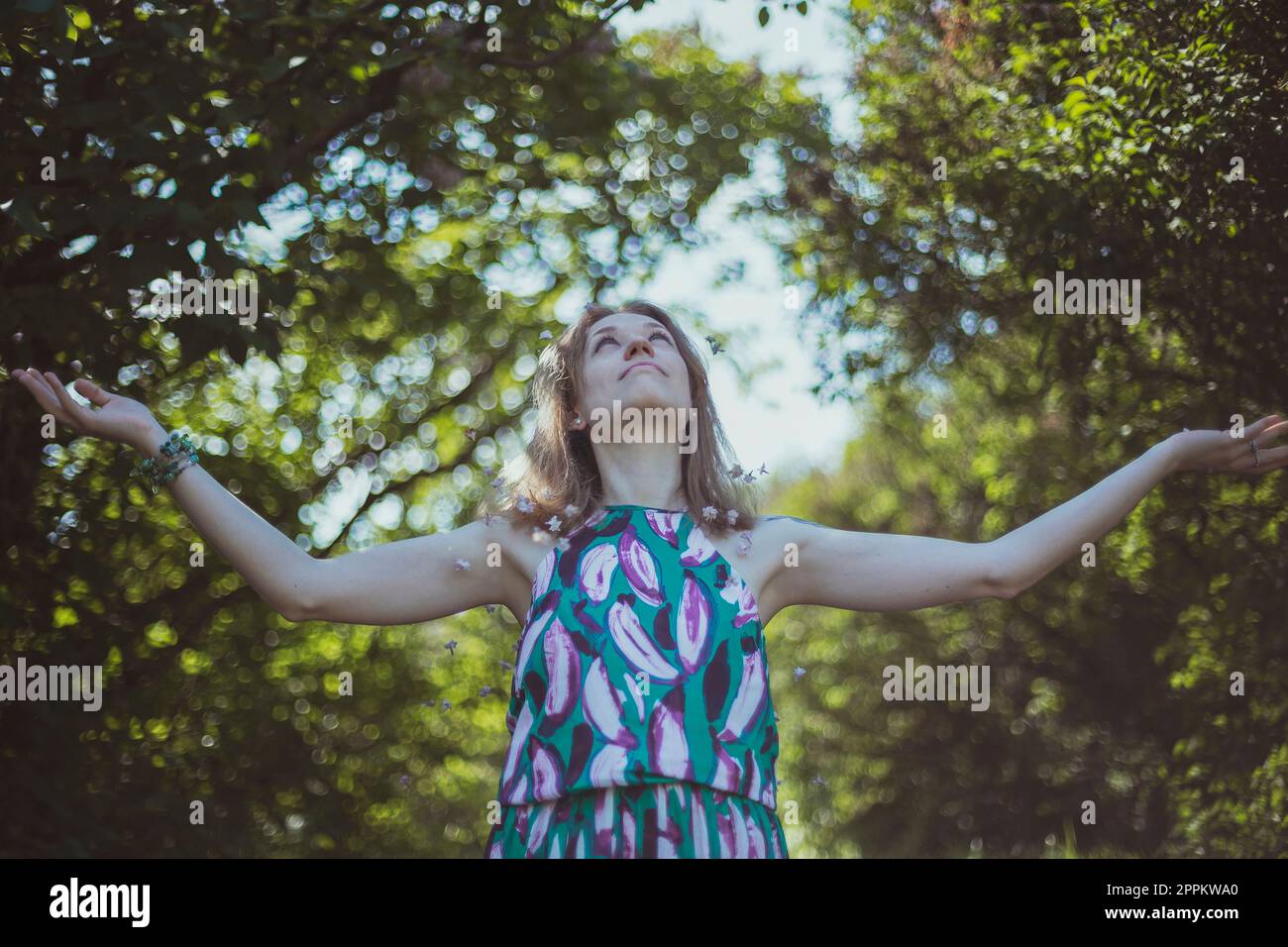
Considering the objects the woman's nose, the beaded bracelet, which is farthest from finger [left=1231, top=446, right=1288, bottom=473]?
the beaded bracelet

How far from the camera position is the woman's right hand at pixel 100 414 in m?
3.11

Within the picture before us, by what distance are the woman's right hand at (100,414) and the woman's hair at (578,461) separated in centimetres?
86

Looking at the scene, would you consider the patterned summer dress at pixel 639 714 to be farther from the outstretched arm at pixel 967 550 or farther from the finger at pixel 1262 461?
the finger at pixel 1262 461

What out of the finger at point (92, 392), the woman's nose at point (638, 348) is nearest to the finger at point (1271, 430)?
the woman's nose at point (638, 348)

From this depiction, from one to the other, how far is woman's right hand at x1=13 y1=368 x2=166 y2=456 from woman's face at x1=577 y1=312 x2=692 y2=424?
1082mm

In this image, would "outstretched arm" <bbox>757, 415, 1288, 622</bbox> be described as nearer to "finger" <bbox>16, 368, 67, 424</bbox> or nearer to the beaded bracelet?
the beaded bracelet

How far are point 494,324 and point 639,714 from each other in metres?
6.43


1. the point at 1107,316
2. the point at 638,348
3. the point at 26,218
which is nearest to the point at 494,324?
the point at 1107,316

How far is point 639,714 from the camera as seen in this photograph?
2.99m

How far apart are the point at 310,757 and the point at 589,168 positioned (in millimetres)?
4312

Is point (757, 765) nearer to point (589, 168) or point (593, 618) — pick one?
point (593, 618)

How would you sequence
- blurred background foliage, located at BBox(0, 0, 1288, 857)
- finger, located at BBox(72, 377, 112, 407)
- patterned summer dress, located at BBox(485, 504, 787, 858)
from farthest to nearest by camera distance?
blurred background foliage, located at BBox(0, 0, 1288, 857), finger, located at BBox(72, 377, 112, 407), patterned summer dress, located at BBox(485, 504, 787, 858)

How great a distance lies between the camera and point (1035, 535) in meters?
3.29

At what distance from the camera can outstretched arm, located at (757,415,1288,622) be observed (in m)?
3.28
